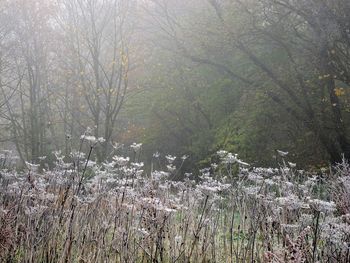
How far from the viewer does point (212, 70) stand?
17.2 meters

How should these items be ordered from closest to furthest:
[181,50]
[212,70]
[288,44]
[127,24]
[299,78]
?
1. [299,78]
2. [288,44]
3. [181,50]
4. [127,24]
5. [212,70]

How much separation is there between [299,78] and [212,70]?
20.7ft

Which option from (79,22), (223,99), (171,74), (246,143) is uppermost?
(79,22)

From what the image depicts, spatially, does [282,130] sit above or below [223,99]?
below

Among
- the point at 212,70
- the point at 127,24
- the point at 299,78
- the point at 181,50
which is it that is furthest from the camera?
the point at 212,70

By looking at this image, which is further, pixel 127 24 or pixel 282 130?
pixel 127 24

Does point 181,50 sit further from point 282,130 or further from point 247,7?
point 282,130

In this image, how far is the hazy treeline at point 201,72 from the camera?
1071cm

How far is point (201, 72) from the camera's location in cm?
→ 1727

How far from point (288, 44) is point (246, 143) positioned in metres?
3.07

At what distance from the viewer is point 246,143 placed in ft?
41.2

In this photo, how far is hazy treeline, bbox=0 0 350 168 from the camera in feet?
35.1

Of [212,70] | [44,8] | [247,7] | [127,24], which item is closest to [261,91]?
[247,7]

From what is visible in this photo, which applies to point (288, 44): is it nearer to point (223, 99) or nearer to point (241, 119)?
point (241, 119)
